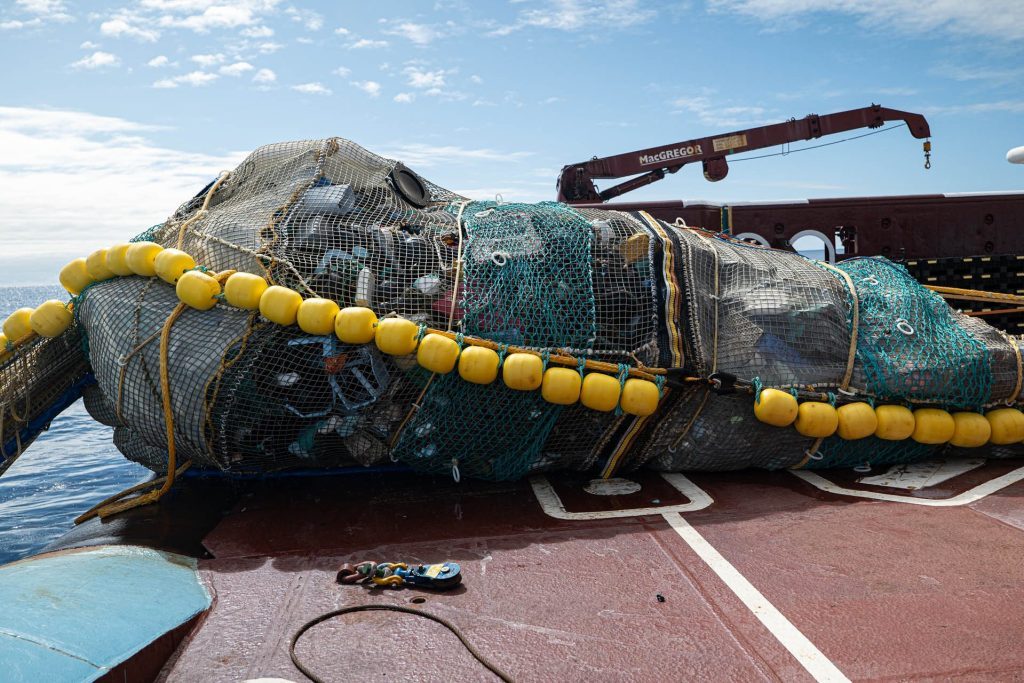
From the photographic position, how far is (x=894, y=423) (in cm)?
427

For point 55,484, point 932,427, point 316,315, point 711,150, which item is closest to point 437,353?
point 316,315

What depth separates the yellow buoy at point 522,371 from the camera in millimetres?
3852

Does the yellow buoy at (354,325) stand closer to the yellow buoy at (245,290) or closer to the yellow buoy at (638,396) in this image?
the yellow buoy at (245,290)

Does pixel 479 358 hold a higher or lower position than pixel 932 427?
higher

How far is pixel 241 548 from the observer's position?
144 inches

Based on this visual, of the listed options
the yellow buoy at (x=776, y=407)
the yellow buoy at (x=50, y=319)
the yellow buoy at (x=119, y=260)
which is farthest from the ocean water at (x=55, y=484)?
the yellow buoy at (x=776, y=407)

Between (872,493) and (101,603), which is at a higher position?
(101,603)

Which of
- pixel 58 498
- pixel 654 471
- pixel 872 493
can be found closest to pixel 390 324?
pixel 654 471

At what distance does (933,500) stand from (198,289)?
4.21 m

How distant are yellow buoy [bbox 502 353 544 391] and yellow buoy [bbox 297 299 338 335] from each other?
0.96 meters

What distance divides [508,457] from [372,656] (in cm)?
178

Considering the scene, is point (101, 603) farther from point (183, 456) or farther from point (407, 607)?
point (183, 456)

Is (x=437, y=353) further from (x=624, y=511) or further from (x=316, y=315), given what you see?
(x=624, y=511)

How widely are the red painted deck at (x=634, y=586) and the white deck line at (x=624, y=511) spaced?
38 millimetres
